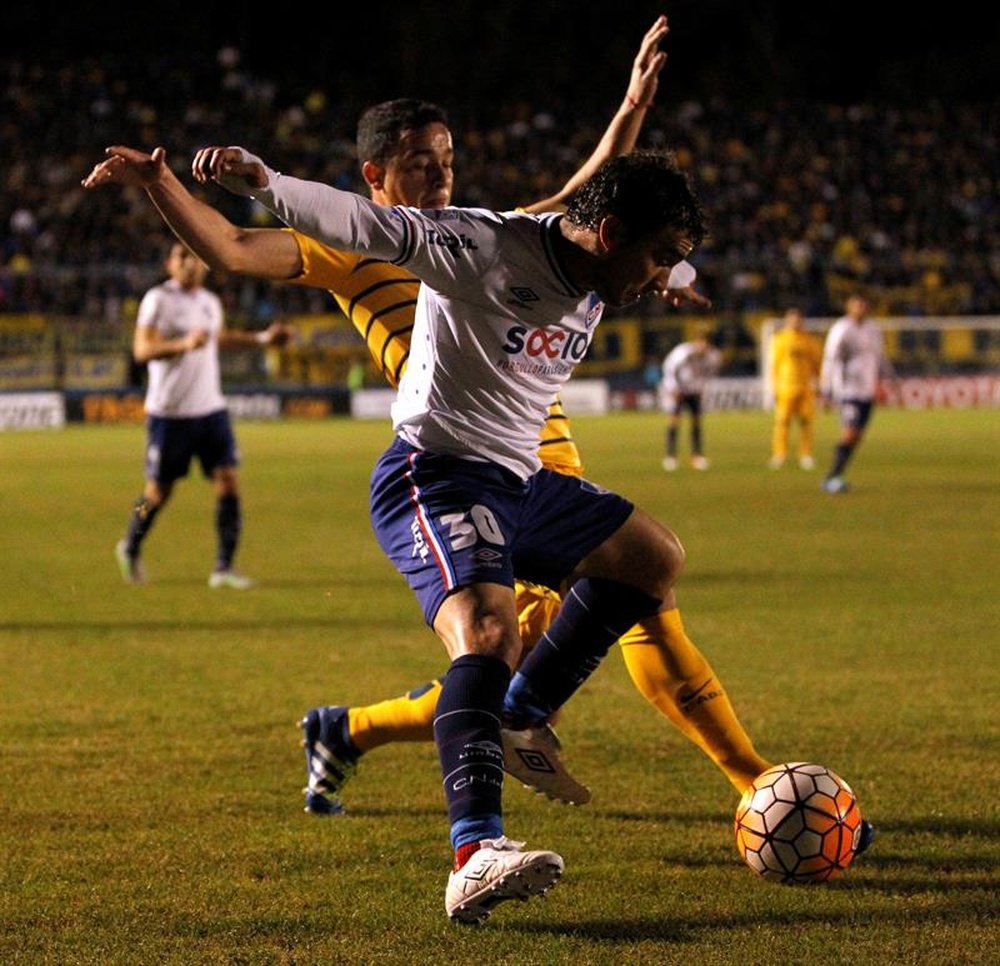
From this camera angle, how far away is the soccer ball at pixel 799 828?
4695 mm

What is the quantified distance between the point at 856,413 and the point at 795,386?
13.3ft

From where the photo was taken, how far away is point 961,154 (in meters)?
46.8

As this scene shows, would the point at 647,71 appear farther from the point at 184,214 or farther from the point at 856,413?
the point at 856,413

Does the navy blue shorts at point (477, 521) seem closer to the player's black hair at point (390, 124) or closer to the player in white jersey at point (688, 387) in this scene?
the player's black hair at point (390, 124)

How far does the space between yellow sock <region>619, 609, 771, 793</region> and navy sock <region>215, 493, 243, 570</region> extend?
6.56m

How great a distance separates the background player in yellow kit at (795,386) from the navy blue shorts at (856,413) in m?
3.17

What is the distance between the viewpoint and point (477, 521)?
464cm

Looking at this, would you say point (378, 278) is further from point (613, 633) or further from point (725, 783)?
point (725, 783)

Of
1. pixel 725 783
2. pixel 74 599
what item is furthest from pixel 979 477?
pixel 725 783

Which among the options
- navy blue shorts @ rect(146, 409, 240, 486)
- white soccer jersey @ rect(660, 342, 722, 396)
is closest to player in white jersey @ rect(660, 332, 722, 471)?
white soccer jersey @ rect(660, 342, 722, 396)

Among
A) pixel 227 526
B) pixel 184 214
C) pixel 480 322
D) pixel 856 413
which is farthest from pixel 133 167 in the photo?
pixel 856 413

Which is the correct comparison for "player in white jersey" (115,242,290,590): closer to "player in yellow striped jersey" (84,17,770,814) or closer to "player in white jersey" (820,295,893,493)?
"player in yellow striped jersey" (84,17,770,814)

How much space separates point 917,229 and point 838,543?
3192 cm

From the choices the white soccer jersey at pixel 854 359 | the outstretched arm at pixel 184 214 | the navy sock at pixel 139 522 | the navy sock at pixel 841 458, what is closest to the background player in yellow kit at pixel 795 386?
the white soccer jersey at pixel 854 359
